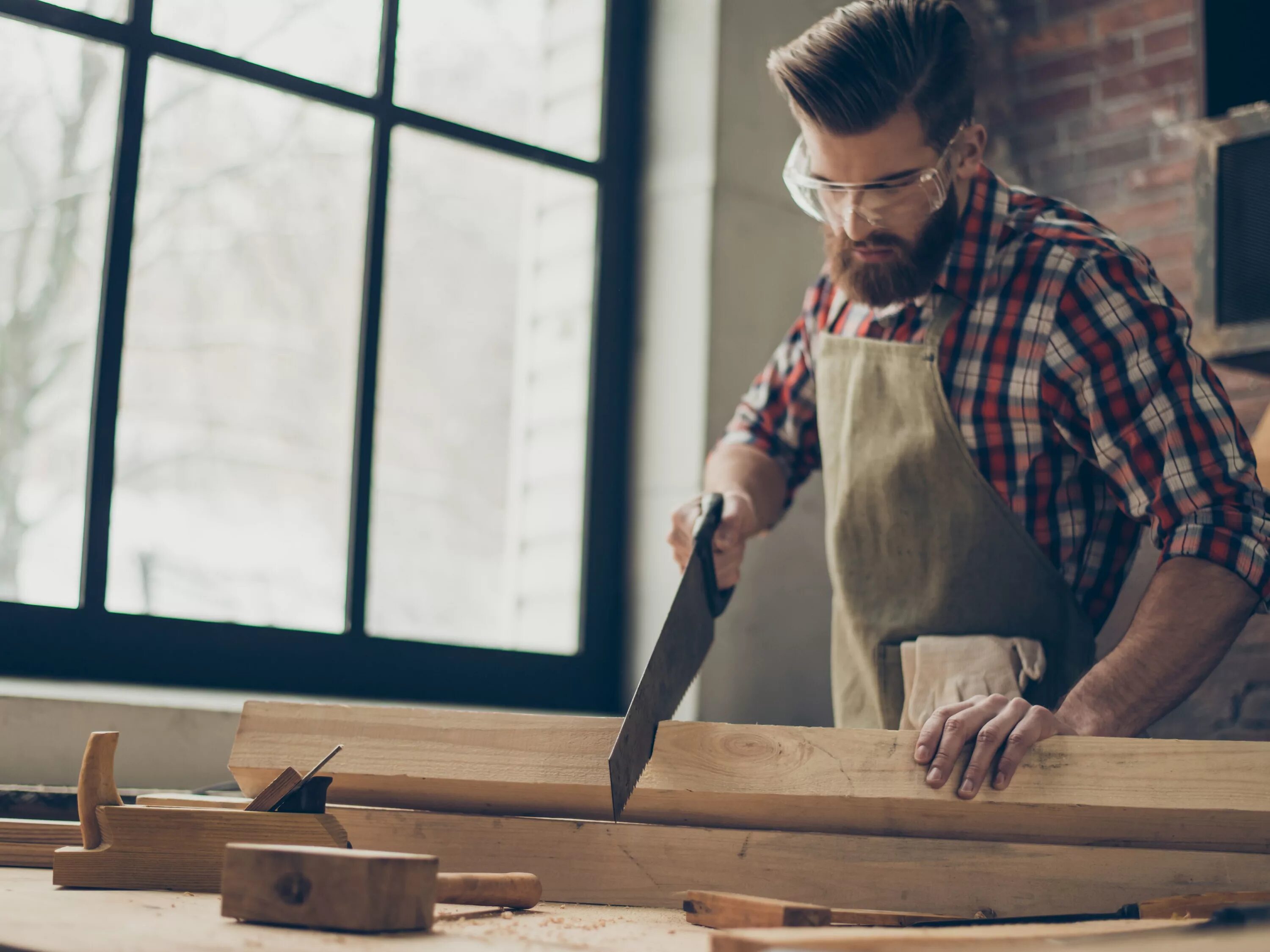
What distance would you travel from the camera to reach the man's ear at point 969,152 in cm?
169

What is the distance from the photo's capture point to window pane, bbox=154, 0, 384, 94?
2.27m

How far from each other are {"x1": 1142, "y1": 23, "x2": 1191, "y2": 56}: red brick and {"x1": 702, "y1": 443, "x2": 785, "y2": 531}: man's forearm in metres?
1.33

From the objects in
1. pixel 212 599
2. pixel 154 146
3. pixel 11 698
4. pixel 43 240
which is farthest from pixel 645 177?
pixel 11 698

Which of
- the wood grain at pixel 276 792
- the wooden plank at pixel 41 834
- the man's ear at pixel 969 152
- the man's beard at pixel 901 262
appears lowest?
the wooden plank at pixel 41 834

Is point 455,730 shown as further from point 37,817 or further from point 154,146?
point 154,146

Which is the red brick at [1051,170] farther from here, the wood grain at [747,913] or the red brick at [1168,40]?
the wood grain at [747,913]

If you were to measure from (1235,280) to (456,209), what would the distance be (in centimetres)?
182

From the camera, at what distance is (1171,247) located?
8.34 feet

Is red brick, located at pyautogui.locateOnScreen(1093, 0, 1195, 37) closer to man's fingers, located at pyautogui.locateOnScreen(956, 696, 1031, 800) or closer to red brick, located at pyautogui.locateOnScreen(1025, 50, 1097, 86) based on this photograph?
red brick, located at pyautogui.locateOnScreen(1025, 50, 1097, 86)

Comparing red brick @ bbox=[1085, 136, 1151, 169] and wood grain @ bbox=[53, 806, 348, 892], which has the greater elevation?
red brick @ bbox=[1085, 136, 1151, 169]

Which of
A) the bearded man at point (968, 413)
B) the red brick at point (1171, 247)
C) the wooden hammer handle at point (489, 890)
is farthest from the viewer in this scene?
the red brick at point (1171, 247)

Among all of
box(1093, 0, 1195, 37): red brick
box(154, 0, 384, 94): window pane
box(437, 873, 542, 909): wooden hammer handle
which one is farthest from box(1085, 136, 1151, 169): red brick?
box(437, 873, 542, 909): wooden hammer handle

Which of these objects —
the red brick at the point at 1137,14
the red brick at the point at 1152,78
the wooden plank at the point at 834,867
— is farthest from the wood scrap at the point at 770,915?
the red brick at the point at 1137,14

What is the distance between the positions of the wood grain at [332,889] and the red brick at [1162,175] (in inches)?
87.4
